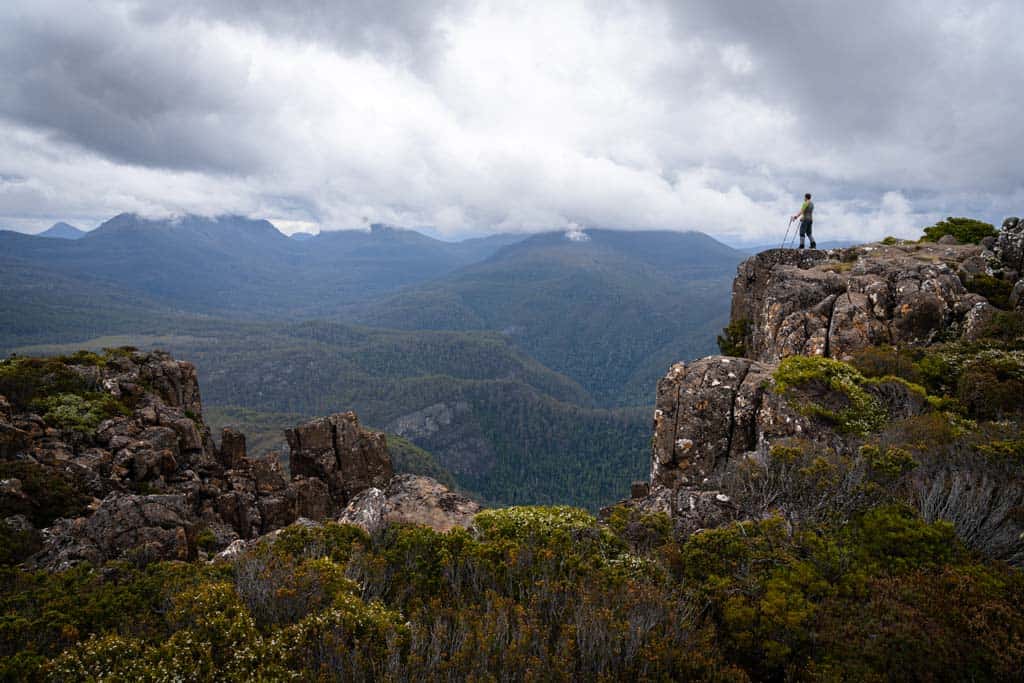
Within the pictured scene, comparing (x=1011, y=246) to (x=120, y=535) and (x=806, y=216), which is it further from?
(x=120, y=535)

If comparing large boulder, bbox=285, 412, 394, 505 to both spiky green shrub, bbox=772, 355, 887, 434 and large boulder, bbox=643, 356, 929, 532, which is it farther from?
spiky green shrub, bbox=772, 355, 887, 434

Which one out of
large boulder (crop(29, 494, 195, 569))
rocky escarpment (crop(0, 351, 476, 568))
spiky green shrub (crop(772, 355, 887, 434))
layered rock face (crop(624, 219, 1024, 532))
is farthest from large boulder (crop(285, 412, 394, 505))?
spiky green shrub (crop(772, 355, 887, 434))

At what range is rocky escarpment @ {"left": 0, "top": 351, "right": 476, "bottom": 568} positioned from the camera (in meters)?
13.1

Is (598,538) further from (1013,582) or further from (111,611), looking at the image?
(111,611)

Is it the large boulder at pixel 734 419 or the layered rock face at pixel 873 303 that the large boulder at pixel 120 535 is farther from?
the layered rock face at pixel 873 303

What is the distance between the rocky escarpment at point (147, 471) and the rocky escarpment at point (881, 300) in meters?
17.9

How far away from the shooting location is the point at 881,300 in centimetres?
2261

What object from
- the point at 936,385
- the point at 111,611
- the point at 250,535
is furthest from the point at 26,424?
the point at 936,385

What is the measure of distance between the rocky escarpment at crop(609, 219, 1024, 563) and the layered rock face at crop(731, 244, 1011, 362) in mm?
66

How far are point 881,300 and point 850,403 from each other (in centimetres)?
975

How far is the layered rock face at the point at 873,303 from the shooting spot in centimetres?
2111

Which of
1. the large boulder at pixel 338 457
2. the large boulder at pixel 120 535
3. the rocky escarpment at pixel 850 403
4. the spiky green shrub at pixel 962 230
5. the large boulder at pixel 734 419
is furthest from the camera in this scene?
the spiky green shrub at pixel 962 230

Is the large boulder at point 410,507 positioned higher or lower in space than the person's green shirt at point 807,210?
lower

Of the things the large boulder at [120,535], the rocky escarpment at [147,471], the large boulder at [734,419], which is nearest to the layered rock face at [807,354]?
the large boulder at [734,419]
